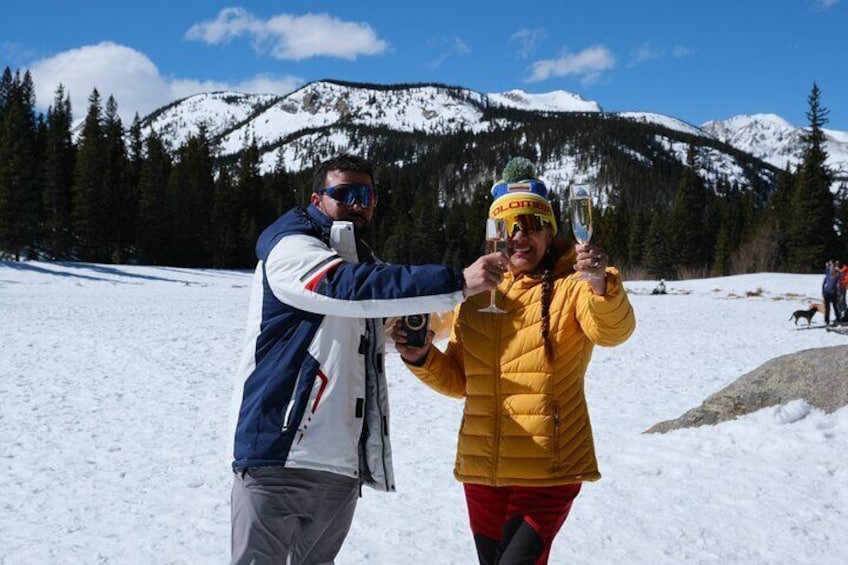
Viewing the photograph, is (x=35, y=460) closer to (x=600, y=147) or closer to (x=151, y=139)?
(x=151, y=139)

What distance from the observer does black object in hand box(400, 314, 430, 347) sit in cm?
285

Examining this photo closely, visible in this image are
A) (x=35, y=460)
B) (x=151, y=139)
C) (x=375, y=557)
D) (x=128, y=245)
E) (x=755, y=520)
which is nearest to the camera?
(x=375, y=557)

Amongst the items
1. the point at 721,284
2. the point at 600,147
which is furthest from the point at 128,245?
the point at 600,147

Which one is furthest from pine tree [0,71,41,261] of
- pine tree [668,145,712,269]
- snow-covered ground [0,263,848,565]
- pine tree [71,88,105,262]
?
pine tree [668,145,712,269]

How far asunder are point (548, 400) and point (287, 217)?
1244 mm

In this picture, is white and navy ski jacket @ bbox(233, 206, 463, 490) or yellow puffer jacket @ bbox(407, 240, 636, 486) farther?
yellow puffer jacket @ bbox(407, 240, 636, 486)

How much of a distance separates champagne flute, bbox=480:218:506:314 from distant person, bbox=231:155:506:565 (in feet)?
1.22

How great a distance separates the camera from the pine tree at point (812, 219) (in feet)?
181

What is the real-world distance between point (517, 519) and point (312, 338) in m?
1.06

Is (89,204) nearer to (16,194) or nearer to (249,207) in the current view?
(16,194)

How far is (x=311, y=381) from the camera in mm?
2428

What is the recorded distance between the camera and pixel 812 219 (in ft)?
182

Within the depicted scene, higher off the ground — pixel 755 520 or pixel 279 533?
pixel 279 533

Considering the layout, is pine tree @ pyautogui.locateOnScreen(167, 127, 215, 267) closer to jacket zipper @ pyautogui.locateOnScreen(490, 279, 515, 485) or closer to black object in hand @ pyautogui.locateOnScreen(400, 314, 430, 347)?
black object in hand @ pyautogui.locateOnScreen(400, 314, 430, 347)
